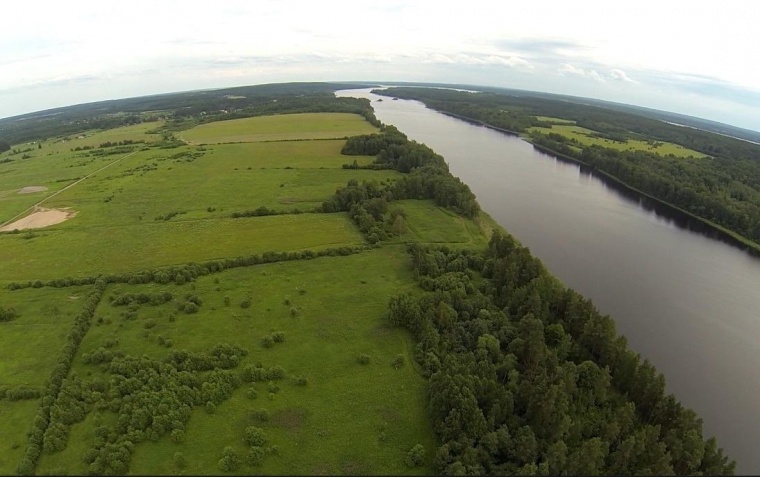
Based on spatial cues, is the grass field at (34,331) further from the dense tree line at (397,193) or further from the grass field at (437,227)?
the grass field at (437,227)

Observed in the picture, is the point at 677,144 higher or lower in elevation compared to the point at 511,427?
higher

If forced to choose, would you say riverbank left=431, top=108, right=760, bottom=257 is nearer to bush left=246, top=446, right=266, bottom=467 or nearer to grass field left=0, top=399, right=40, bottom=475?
bush left=246, top=446, right=266, bottom=467

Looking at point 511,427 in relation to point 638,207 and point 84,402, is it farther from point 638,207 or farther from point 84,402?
point 638,207

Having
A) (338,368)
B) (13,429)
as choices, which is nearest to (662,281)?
(338,368)

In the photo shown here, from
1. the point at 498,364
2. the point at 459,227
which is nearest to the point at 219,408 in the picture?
the point at 498,364

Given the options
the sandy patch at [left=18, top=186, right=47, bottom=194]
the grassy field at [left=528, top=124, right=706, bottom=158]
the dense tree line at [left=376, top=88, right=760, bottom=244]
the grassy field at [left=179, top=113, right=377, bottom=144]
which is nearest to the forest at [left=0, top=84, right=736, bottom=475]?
the sandy patch at [left=18, top=186, right=47, bottom=194]

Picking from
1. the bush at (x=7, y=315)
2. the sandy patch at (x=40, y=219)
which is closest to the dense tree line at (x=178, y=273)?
the bush at (x=7, y=315)
